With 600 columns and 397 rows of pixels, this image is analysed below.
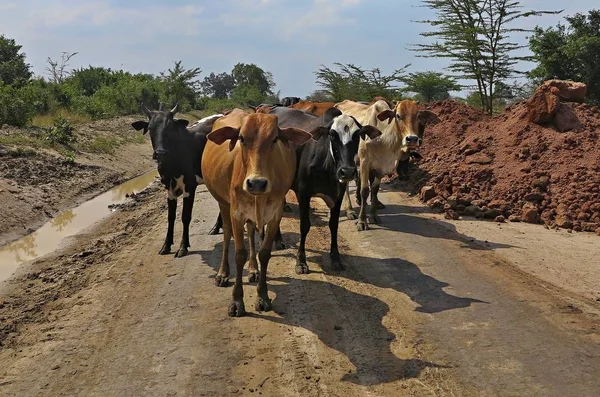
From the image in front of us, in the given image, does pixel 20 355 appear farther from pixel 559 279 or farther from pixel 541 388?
pixel 559 279

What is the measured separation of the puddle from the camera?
925 cm

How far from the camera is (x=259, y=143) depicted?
219 inches

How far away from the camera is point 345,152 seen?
693 centimetres

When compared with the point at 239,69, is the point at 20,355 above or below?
below

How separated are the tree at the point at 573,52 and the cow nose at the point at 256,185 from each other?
15.1 meters

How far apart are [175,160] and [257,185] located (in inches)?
136

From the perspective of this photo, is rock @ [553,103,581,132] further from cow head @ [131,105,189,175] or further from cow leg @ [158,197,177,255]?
cow leg @ [158,197,177,255]

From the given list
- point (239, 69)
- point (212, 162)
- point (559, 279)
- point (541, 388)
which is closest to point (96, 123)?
point (212, 162)

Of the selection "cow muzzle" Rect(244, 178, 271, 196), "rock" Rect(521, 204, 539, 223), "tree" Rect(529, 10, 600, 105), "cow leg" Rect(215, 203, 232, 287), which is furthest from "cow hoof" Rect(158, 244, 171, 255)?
"tree" Rect(529, 10, 600, 105)

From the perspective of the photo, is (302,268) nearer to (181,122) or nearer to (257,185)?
(257,185)

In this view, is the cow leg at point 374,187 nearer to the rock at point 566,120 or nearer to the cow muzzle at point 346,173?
the cow muzzle at point 346,173

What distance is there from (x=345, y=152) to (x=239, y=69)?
77.0m

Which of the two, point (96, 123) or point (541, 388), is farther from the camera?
point (96, 123)

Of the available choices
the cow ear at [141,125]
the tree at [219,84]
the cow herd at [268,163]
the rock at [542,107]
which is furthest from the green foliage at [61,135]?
the tree at [219,84]
